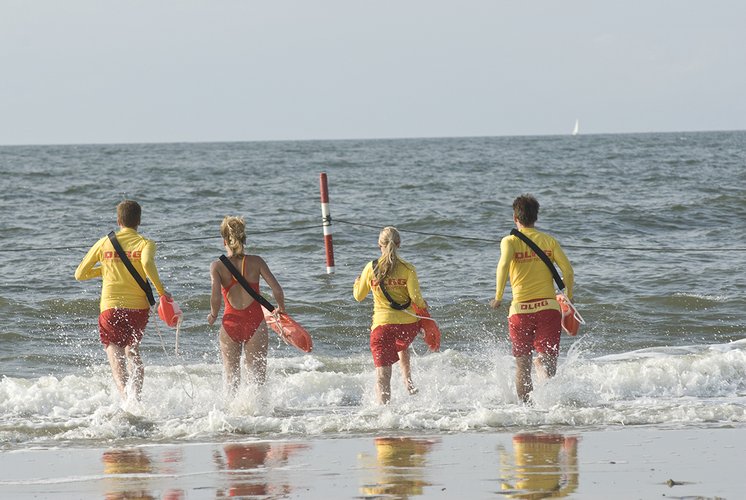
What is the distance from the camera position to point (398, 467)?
254 inches

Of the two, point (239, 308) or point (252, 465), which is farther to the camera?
point (239, 308)

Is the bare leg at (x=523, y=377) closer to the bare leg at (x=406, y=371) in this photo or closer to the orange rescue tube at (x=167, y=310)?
the bare leg at (x=406, y=371)

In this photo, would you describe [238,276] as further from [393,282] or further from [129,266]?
[393,282]

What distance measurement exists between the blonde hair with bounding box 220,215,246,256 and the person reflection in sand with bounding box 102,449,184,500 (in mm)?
1543

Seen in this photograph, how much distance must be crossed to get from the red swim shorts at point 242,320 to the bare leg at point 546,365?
80.6 inches

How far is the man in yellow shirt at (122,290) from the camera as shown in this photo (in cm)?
803

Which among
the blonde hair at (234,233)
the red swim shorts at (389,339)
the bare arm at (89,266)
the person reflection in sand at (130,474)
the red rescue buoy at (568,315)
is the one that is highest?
the blonde hair at (234,233)

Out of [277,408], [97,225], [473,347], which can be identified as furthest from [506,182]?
[277,408]

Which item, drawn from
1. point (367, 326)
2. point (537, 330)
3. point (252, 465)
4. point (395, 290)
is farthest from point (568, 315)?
point (367, 326)

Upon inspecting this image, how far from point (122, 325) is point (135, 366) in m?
0.37

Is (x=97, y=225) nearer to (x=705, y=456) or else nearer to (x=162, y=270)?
(x=162, y=270)

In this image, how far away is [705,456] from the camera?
661 centimetres

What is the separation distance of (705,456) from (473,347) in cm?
524

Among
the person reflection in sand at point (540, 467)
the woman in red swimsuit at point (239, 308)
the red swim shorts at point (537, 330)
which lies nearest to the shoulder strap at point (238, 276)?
the woman in red swimsuit at point (239, 308)
